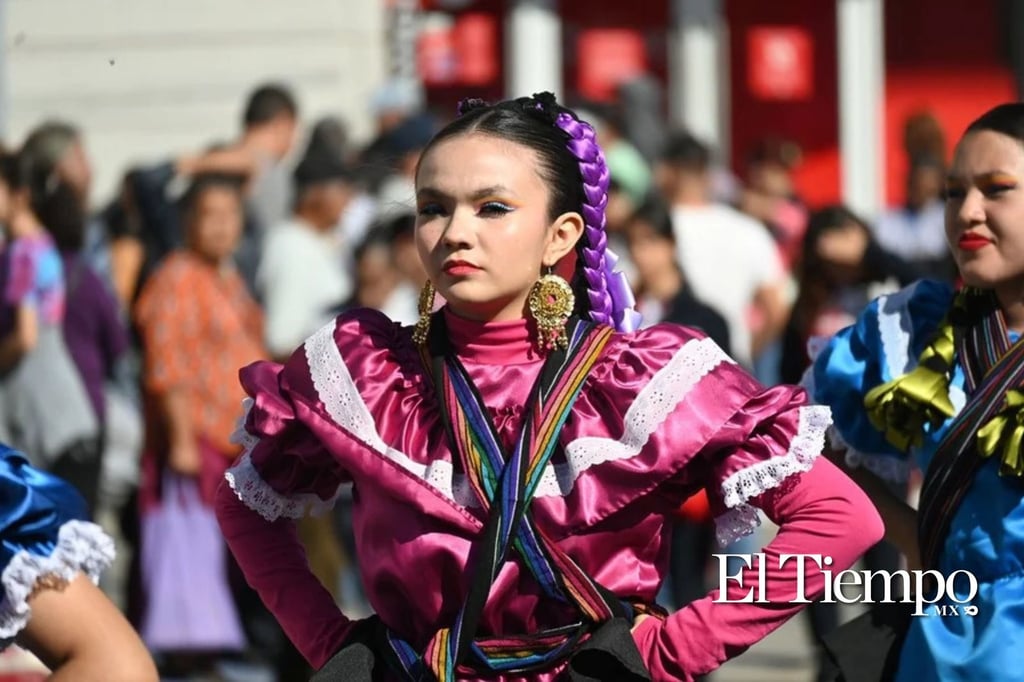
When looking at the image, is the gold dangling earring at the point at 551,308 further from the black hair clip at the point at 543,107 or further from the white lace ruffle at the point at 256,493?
the white lace ruffle at the point at 256,493

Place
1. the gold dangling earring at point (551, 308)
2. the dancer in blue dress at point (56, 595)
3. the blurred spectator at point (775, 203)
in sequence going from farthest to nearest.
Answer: the blurred spectator at point (775, 203), the gold dangling earring at point (551, 308), the dancer in blue dress at point (56, 595)

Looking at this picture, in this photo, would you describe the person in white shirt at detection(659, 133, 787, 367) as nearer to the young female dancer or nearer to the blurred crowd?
the blurred crowd

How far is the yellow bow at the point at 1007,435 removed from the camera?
4.27 metres

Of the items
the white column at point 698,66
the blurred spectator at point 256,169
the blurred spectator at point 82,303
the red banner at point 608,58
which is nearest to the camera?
the blurred spectator at point 82,303

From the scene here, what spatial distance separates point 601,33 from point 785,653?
11.1 m

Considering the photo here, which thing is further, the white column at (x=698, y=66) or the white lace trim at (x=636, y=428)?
the white column at (x=698, y=66)

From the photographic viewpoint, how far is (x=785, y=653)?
9.20 m

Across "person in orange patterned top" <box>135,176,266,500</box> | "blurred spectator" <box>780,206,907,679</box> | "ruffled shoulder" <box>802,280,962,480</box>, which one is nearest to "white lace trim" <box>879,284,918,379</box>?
"ruffled shoulder" <box>802,280,962,480</box>

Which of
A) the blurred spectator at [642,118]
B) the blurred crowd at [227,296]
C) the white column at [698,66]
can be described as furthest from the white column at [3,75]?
the white column at [698,66]

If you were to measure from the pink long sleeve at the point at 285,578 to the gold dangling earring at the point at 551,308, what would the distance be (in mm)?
571

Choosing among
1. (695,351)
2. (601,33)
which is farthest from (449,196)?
(601,33)

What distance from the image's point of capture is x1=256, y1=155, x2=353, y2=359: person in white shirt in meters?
8.94

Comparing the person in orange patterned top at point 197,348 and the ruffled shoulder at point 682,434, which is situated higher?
the ruffled shoulder at point 682,434

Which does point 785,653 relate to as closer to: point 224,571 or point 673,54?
point 224,571
